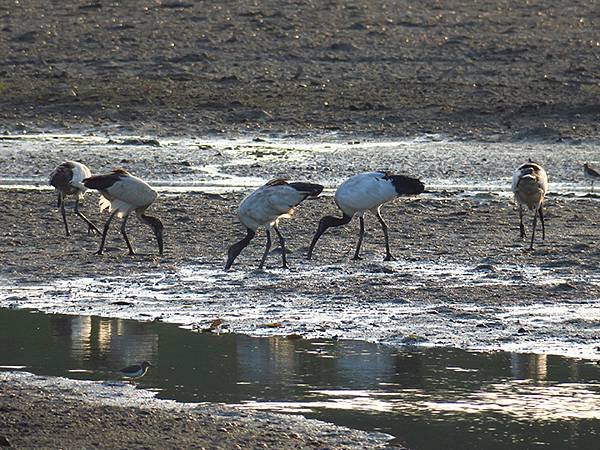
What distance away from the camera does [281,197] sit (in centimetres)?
1254

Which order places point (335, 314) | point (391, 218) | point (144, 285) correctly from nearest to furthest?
point (335, 314)
point (144, 285)
point (391, 218)

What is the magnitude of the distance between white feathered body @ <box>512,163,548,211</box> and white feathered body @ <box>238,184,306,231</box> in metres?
2.27

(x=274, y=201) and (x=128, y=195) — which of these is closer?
(x=274, y=201)

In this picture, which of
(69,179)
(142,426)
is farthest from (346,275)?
(142,426)

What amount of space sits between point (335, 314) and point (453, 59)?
15474mm

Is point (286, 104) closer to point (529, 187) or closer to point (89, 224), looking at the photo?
point (89, 224)

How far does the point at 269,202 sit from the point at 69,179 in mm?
2623

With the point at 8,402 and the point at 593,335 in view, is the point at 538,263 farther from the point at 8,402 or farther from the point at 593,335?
the point at 8,402

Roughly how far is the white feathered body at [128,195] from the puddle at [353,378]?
10.6ft

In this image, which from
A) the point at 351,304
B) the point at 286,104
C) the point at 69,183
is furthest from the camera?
the point at 286,104

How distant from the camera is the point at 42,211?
15094mm

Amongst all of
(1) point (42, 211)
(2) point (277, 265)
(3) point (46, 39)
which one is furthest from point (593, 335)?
(3) point (46, 39)

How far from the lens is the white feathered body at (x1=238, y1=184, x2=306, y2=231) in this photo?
12.5m

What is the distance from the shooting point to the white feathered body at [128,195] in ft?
44.1
